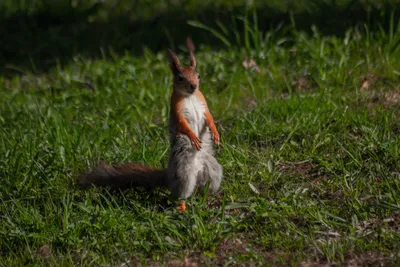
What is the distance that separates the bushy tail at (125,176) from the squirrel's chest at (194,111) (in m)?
0.36

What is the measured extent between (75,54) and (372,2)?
304 cm

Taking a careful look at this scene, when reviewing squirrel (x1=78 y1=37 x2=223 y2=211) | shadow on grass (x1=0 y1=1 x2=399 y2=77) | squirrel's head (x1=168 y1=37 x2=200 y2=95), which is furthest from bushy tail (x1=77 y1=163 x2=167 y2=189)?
shadow on grass (x1=0 y1=1 x2=399 y2=77)

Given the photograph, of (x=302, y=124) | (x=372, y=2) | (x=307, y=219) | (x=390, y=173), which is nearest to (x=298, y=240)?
(x=307, y=219)

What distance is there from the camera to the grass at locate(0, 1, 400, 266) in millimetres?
4426

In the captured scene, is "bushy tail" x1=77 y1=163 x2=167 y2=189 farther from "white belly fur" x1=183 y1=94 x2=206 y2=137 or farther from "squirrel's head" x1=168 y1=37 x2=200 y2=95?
"squirrel's head" x1=168 y1=37 x2=200 y2=95

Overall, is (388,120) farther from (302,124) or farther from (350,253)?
(350,253)

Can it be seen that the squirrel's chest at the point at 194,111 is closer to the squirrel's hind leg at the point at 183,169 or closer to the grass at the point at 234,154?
the squirrel's hind leg at the point at 183,169

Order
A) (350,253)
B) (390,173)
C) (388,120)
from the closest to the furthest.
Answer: (350,253)
(390,173)
(388,120)

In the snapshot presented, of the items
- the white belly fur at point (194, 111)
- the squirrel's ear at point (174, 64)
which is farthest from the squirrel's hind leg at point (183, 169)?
the squirrel's ear at point (174, 64)

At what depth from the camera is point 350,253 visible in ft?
13.7

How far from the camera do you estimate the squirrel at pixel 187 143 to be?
4.66m

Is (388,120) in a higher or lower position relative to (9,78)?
higher

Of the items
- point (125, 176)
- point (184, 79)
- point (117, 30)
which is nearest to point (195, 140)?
point (184, 79)

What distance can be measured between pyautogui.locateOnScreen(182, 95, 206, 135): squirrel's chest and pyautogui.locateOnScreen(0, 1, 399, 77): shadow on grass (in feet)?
10.0
